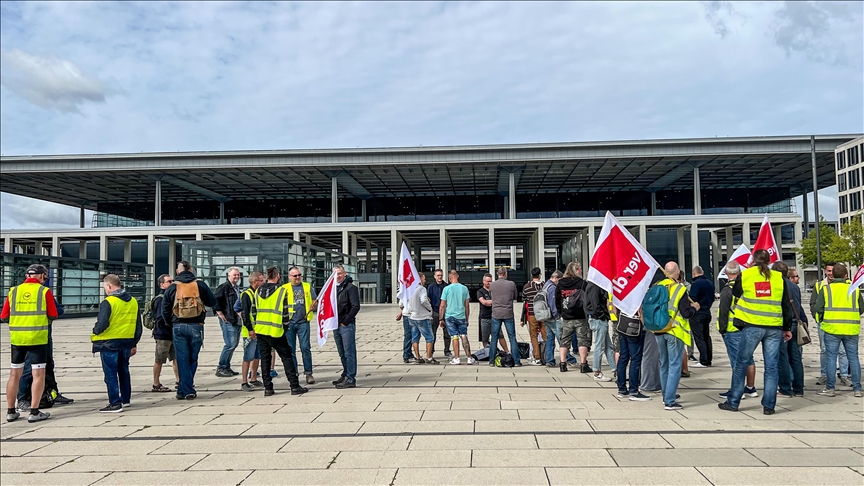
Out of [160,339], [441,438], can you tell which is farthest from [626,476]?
[160,339]

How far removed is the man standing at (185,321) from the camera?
852cm

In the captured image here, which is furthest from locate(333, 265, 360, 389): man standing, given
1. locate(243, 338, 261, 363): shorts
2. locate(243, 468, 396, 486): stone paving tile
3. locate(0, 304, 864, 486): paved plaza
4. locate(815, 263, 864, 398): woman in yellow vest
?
locate(815, 263, 864, 398): woman in yellow vest

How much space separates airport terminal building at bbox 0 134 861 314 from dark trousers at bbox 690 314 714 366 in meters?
27.4

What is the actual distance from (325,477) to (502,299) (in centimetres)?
635

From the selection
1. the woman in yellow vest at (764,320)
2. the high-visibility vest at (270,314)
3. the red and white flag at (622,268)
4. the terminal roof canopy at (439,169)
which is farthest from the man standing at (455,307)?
the terminal roof canopy at (439,169)

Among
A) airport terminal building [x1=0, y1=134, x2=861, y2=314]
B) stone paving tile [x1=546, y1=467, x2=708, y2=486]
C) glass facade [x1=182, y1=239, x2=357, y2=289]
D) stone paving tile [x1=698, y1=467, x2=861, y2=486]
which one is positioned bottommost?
stone paving tile [x1=698, y1=467, x2=861, y2=486]

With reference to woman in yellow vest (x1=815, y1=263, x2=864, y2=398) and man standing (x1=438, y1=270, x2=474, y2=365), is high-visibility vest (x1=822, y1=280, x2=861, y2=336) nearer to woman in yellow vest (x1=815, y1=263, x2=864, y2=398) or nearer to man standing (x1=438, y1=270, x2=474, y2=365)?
woman in yellow vest (x1=815, y1=263, x2=864, y2=398)

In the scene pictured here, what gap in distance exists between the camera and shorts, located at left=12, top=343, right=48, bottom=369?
7.32 metres

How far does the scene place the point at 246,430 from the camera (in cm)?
663

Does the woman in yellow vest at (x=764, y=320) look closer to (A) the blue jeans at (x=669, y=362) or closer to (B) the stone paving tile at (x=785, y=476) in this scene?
(A) the blue jeans at (x=669, y=362)

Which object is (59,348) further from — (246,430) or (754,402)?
(754,402)

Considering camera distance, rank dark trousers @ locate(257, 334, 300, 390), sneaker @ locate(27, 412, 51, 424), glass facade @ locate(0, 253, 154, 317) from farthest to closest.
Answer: glass facade @ locate(0, 253, 154, 317) < dark trousers @ locate(257, 334, 300, 390) < sneaker @ locate(27, 412, 51, 424)

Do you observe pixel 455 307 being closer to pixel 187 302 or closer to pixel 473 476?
pixel 187 302

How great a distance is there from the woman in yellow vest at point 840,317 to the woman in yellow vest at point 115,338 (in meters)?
8.88
